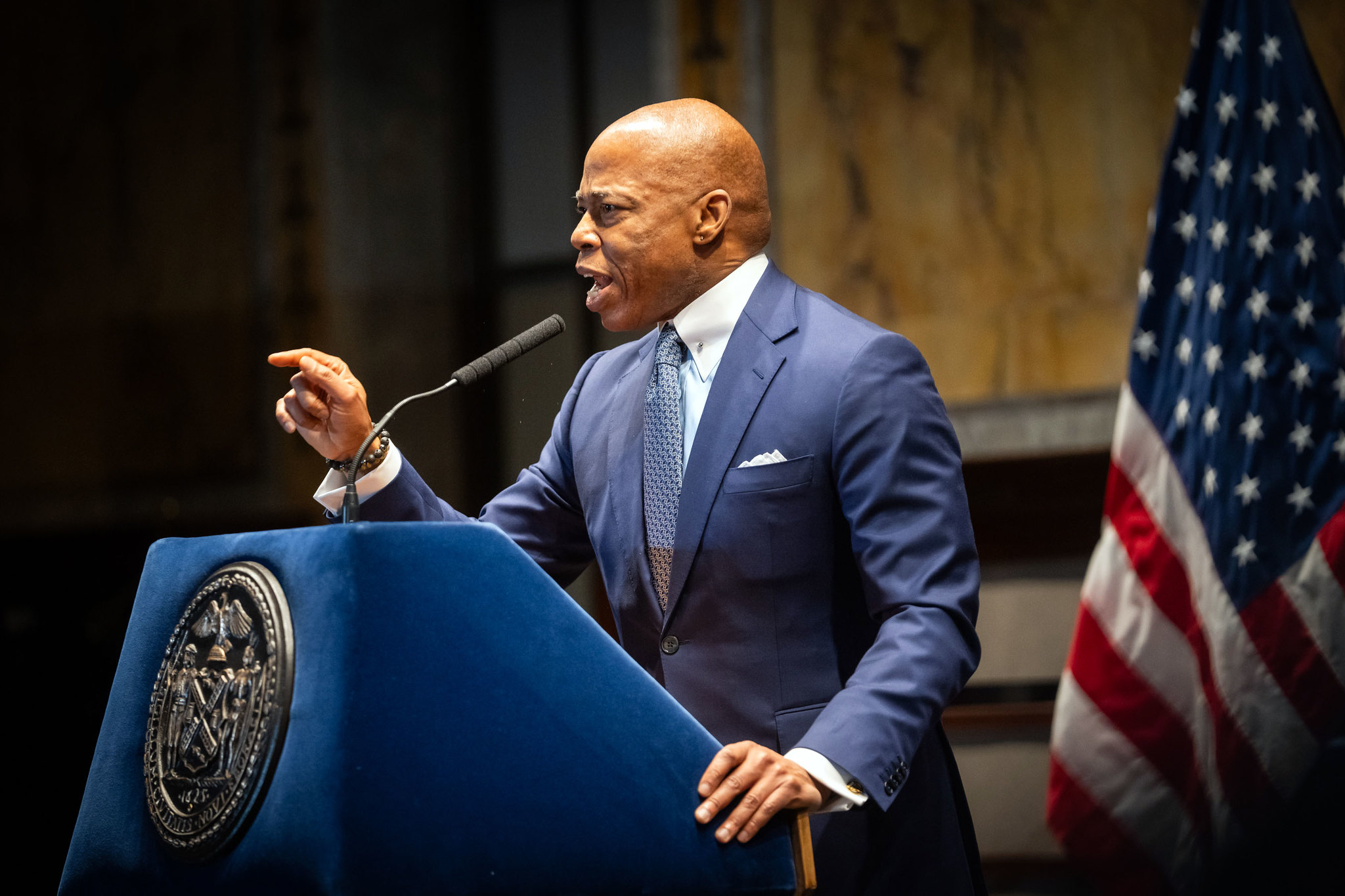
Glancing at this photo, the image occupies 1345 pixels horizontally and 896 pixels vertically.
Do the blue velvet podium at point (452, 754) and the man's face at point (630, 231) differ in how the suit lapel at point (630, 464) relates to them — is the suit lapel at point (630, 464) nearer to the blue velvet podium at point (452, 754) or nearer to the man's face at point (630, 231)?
the man's face at point (630, 231)

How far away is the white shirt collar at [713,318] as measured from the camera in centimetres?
175

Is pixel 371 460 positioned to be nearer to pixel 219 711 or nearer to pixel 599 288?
pixel 599 288

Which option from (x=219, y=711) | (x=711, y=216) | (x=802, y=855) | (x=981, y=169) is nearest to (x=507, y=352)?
(x=711, y=216)

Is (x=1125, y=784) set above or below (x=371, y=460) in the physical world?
below

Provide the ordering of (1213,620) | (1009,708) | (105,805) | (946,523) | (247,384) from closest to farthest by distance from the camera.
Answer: (105,805)
(946,523)
(1213,620)
(1009,708)
(247,384)

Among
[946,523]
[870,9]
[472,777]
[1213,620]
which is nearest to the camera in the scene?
[472,777]

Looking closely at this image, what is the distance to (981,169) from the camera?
13.7 feet

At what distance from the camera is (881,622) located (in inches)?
62.3

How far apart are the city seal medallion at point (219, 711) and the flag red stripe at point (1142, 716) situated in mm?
2456

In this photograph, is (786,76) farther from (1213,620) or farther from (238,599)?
(238,599)

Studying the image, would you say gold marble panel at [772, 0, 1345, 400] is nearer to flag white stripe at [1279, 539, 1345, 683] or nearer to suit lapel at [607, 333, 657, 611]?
flag white stripe at [1279, 539, 1345, 683]

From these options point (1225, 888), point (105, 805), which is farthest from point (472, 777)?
point (1225, 888)

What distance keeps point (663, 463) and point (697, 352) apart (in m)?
0.17

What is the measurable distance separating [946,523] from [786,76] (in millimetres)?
3100
